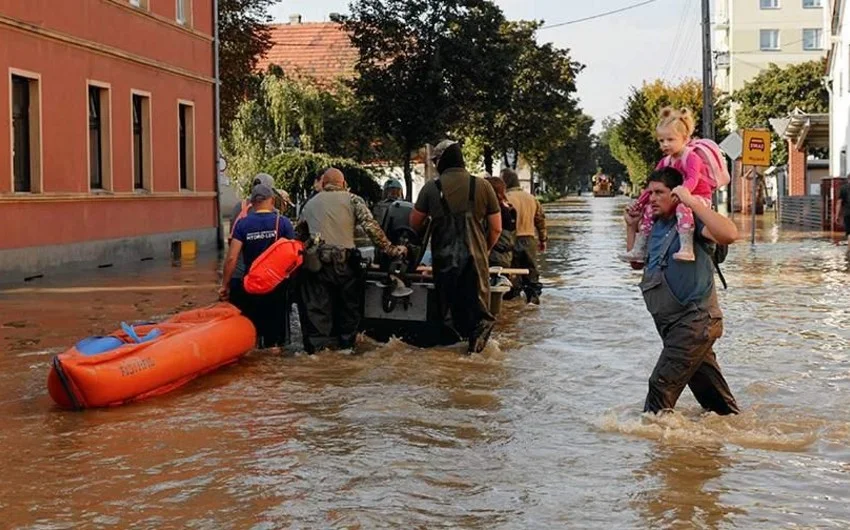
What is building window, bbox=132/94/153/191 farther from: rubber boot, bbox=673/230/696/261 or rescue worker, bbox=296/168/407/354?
rubber boot, bbox=673/230/696/261

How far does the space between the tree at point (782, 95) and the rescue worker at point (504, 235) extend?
54.6 m

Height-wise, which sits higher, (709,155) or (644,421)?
(709,155)

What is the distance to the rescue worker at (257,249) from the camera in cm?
1076

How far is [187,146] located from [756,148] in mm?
13291

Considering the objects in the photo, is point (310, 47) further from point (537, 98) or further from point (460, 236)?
point (460, 236)

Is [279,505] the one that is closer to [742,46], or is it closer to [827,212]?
[827,212]

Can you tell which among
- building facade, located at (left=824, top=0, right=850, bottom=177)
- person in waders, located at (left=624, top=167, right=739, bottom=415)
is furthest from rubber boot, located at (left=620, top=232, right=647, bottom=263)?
building facade, located at (left=824, top=0, right=850, bottom=177)

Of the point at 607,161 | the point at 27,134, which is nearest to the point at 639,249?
the point at 27,134

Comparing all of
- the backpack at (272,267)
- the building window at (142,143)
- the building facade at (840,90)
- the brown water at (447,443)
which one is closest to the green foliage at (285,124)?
the building facade at (840,90)

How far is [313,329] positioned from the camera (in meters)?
10.8

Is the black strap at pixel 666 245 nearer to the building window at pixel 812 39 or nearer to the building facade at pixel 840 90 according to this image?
the building facade at pixel 840 90

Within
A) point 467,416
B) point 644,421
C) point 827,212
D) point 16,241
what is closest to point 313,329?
point 467,416

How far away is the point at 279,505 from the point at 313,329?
494 cm

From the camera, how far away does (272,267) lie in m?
10.2
